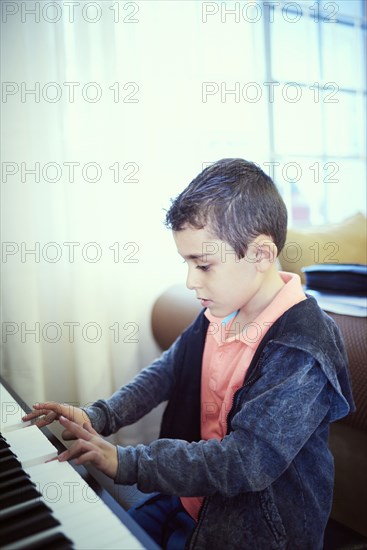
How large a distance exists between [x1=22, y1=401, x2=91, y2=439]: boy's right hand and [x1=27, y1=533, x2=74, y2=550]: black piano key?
277mm

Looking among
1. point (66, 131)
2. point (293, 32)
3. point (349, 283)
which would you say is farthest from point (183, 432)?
point (293, 32)

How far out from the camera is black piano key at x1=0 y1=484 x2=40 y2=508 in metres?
0.50

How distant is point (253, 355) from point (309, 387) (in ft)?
0.43

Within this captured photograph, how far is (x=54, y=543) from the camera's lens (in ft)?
1.45

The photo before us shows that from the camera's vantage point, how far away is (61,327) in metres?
1.54

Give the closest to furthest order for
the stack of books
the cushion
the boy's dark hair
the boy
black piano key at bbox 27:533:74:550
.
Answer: black piano key at bbox 27:533:74:550 → the boy → the boy's dark hair → the stack of books → the cushion

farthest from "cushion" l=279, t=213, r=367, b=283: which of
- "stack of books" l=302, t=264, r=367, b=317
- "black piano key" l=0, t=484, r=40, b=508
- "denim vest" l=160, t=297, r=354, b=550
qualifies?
"black piano key" l=0, t=484, r=40, b=508

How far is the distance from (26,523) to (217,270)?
1.63 feet

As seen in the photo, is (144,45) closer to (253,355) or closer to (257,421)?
(253,355)

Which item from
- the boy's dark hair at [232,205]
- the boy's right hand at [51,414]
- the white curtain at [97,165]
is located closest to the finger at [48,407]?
the boy's right hand at [51,414]

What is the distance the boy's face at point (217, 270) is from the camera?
2.75ft

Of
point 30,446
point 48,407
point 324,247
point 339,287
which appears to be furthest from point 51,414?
point 324,247

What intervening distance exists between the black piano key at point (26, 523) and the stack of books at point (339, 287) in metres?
0.90

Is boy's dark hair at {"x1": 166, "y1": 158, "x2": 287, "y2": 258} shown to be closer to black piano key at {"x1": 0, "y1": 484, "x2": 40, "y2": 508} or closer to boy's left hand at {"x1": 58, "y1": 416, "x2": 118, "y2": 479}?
boy's left hand at {"x1": 58, "y1": 416, "x2": 118, "y2": 479}
